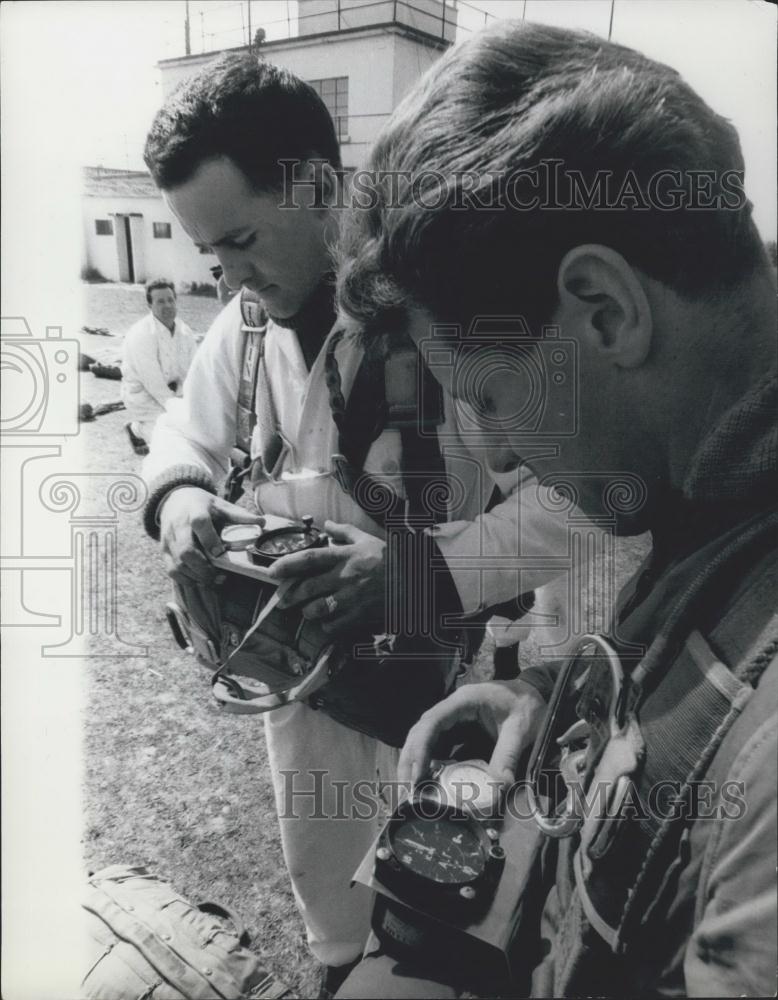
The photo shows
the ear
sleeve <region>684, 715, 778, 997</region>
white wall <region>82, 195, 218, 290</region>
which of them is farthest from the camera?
white wall <region>82, 195, 218, 290</region>

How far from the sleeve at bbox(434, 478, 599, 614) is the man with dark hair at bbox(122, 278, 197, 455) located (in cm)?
122

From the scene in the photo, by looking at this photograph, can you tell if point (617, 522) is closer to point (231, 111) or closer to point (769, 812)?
point (769, 812)

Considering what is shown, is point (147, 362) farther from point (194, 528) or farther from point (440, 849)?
point (440, 849)

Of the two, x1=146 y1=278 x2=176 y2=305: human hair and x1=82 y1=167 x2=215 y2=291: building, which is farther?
x1=146 y1=278 x2=176 y2=305: human hair

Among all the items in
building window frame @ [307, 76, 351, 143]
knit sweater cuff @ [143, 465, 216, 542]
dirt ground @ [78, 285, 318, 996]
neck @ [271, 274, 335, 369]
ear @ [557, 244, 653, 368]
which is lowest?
dirt ground @ [78, 285, 318, 996]

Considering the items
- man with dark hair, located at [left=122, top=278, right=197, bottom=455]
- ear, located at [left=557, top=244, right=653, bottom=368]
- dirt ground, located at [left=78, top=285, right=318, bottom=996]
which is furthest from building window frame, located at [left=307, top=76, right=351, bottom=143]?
man with dark hair, located at [left=122, top=278, right=197, bottom=455]

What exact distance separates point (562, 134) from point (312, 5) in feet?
2.31

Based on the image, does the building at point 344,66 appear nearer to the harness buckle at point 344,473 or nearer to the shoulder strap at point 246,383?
the shoulder strap at point 246,383

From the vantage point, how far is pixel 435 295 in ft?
2.20

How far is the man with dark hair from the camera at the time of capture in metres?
2.10

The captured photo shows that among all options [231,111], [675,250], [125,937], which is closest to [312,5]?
[231,111]

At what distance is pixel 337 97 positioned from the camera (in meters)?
1.19

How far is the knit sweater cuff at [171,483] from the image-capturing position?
1.26 m

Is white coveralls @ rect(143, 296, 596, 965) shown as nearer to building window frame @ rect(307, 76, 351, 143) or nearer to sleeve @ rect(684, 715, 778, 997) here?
building window frame @ rect(307, 76, 351, 143)
